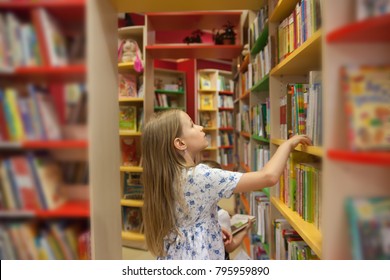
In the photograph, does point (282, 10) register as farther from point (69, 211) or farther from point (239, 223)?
point (69, 211)

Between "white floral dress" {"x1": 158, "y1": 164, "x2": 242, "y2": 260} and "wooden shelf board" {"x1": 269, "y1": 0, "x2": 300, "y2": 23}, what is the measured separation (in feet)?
→ 2.96

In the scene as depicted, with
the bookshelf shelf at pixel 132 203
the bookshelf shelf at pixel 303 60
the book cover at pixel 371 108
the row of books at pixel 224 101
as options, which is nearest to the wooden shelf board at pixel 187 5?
the bookshelf shelf at pixel 303 60

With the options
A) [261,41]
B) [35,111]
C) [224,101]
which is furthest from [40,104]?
[224,101]

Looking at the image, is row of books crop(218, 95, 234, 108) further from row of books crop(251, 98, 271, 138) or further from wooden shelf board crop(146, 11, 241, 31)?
row of books crop(251, 98, 271, 138)

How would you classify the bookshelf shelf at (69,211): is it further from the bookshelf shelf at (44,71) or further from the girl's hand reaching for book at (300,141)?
the girl's hand reaching for book at (300,141)

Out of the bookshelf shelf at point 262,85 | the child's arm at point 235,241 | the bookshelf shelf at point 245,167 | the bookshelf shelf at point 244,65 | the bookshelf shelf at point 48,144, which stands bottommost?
the child's arm at point 235,241

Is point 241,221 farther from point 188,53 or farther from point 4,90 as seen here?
point 188,53

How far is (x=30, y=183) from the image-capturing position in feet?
2.92

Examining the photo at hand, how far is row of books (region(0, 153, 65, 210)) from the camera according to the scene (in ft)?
2.89

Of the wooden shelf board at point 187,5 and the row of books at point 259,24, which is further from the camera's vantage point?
the row of books at point 259,24

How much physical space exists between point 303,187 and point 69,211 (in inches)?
39.3

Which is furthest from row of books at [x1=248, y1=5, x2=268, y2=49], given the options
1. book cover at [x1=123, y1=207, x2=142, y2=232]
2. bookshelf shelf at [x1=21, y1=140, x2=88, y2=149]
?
book cover at [x1=123, y1=207, x2=142, y2=232]

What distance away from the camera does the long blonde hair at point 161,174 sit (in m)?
1.35

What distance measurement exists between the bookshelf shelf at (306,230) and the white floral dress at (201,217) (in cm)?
33
